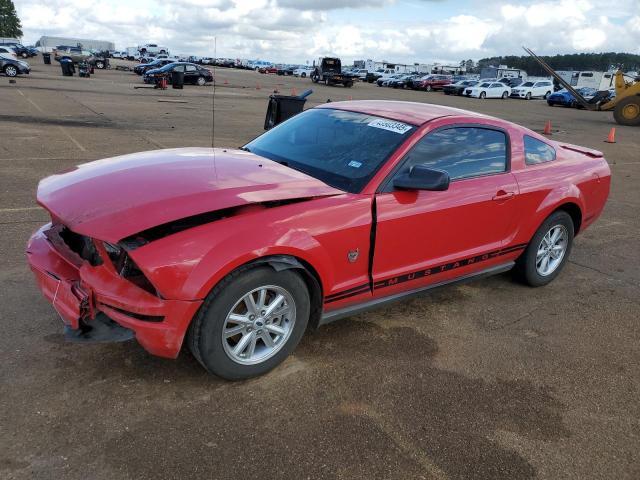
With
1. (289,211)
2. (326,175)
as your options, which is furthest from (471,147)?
(289,211)

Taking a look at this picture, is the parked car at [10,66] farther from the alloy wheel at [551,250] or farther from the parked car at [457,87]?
the alloy wheel at [551,250]

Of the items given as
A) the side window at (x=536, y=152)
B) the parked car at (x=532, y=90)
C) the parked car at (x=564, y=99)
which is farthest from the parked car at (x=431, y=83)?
the side window at (x=536, y=152)

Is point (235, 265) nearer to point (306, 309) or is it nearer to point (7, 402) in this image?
point (306, 309)

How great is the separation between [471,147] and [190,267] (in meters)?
2.41

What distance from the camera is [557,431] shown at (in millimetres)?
2801

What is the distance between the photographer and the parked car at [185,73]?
31.7 meters

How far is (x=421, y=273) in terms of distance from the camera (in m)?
3.63

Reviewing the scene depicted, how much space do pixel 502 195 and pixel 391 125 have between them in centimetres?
105

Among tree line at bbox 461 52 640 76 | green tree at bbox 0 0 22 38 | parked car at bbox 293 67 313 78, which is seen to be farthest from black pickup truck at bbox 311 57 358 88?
green tree at bbox 0 0 22 38

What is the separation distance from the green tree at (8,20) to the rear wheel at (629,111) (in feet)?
440

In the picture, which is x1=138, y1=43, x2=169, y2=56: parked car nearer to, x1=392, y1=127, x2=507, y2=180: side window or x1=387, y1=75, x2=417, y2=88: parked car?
x1=387, y1=75, x2=417, y2=88: parked car

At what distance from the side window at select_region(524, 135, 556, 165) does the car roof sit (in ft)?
1.82

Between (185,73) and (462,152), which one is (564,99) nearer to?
(185,73)

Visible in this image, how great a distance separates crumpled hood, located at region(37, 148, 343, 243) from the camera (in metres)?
2.66
